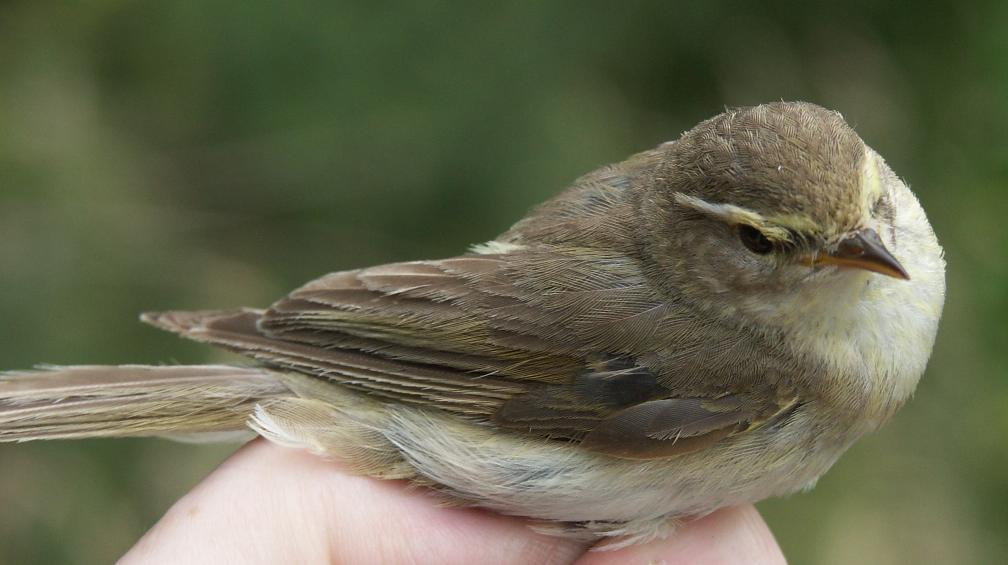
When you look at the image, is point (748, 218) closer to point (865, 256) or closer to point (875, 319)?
point (865, 256)

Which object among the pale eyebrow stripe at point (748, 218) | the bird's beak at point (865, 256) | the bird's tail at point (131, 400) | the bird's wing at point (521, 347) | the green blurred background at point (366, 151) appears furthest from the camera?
the green blurred background at point (366, 151)

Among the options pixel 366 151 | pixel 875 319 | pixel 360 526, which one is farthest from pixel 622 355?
pixel 366 151

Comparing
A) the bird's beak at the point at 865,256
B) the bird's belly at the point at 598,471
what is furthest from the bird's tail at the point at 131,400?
the bird's beak at the point at 865,256

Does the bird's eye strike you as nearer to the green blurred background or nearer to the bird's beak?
the bird's beak

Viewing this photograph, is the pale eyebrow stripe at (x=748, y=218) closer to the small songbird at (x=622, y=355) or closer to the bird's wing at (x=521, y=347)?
the small songbird at (x=622, y=355)

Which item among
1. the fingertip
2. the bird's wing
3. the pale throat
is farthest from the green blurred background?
the bird's wing

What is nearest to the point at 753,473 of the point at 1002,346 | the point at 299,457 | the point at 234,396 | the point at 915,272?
the point at 915,272
